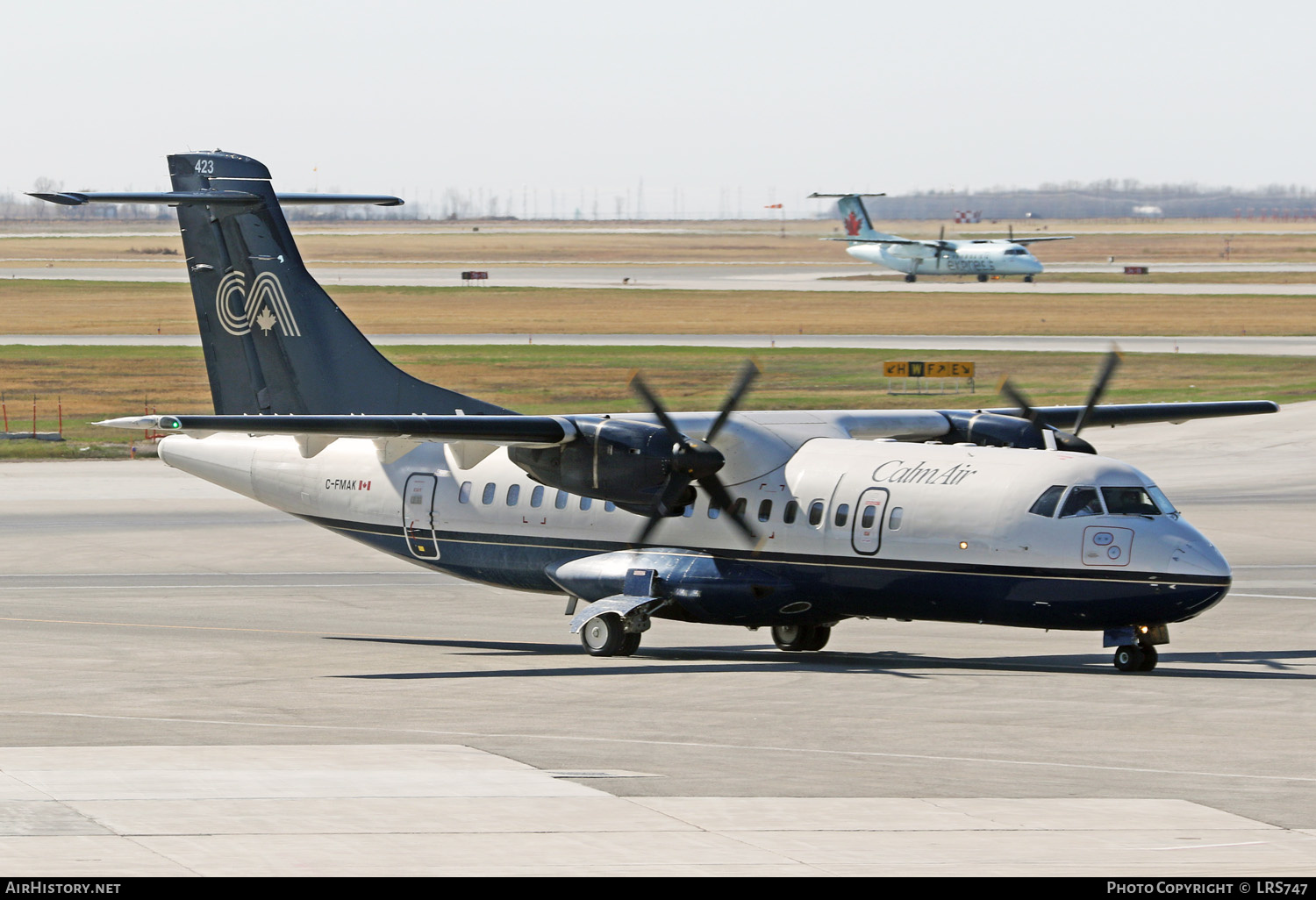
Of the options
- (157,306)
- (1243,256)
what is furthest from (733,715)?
(1243,256)

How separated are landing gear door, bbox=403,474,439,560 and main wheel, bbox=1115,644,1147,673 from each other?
38.5ft

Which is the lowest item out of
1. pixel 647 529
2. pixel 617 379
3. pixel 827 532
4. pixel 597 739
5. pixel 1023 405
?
pixel 617 379

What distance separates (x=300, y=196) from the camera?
3219 cm

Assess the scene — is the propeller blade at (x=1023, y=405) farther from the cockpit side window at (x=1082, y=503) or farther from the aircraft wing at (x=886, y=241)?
the aircraft wing at (x=886, y=241)

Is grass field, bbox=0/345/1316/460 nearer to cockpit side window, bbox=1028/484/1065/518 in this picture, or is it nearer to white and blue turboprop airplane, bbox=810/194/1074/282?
cockpit side window, bbox=1028/484/1065/518

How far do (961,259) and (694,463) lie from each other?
394 ft

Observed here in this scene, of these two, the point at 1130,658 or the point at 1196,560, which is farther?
the point at 1130,658

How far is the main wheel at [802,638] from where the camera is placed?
2712 cm

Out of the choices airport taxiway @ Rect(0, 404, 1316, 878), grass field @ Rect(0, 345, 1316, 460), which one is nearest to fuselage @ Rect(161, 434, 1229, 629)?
airport taxiway @ Rect(0, 404, 1316, 878)

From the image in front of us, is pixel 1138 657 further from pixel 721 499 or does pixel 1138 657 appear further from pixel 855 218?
pixel 855 218

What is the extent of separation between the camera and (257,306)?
30.7 metres

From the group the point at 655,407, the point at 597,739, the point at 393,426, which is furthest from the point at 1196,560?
the point at 393,426

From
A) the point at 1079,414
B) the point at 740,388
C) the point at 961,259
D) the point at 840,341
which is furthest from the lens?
the point at 961,259

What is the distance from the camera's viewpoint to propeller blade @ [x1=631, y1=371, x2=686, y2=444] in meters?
24.6
